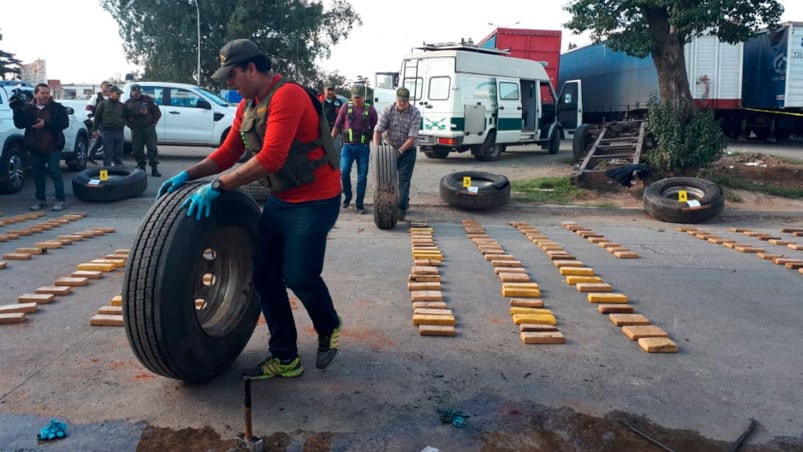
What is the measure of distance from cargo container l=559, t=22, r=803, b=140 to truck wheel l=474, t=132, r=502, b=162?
4801 mm

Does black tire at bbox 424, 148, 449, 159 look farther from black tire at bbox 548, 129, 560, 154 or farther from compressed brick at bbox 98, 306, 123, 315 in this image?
compressed brick at bbox 98, 306, 123, 315

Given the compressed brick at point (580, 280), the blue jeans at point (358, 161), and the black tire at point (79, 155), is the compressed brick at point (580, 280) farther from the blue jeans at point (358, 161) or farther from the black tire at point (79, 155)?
the black tire at point (79, 155)

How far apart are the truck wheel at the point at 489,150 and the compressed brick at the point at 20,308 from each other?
44.5 feet

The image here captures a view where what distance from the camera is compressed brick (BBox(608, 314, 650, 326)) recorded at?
509cm

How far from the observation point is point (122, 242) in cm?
811

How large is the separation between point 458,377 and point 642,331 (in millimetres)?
1576

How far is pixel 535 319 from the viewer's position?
5.04 metres

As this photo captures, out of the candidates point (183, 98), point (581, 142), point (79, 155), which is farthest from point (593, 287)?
point (183, 98)

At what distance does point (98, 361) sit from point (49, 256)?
3600mm

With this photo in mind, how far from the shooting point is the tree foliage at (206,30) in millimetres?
35656

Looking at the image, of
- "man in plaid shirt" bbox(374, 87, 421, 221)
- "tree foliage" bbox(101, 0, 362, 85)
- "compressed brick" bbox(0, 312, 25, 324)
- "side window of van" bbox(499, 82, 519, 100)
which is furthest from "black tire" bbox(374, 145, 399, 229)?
"tree foliage" bbox(101, 0, 362, 85)

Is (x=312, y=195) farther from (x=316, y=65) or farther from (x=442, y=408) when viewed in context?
(x=316, y=65)

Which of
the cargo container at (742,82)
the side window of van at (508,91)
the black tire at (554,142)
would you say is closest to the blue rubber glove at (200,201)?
the side window of van at (508,91)

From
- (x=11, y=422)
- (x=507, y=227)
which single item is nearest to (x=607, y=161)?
(x=507, y=227)
